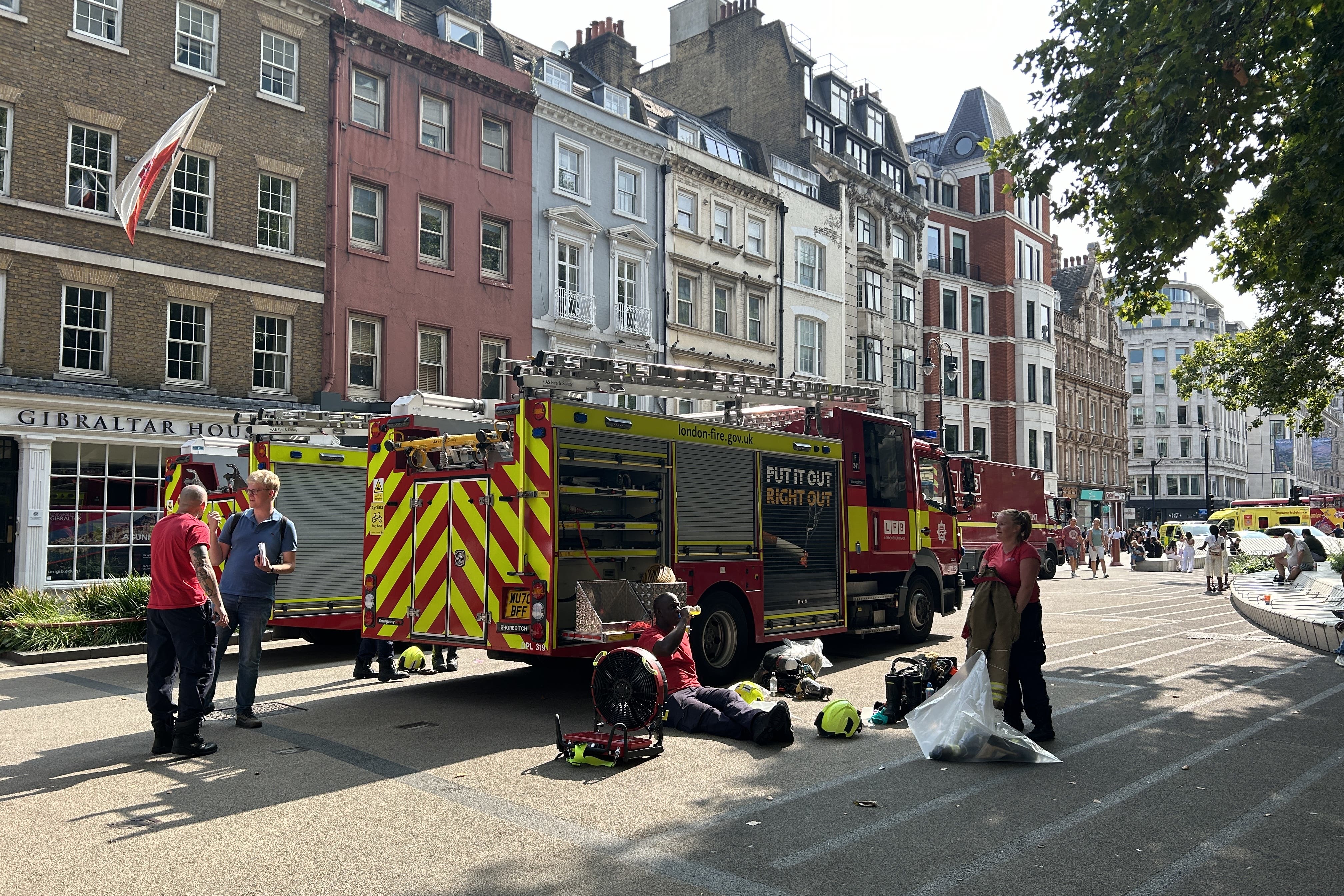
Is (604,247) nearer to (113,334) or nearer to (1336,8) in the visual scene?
(113,334)

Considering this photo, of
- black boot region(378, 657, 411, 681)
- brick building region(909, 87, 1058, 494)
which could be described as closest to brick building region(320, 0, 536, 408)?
black boot region(378, 657, 411, 681)

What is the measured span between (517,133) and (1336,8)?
835 inches

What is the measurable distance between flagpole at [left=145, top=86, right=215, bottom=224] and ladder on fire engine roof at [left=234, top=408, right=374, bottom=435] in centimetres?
587

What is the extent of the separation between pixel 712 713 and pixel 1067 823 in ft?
9.80

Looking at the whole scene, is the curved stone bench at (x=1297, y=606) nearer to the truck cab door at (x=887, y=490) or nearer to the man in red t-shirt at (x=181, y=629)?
the truck cab door at (x=887, y=490)

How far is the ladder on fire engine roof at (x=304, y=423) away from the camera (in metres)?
13.1

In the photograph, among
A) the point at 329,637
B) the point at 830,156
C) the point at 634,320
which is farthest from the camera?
the point at 830,156

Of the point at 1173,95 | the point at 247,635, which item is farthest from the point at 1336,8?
the point at 247,635

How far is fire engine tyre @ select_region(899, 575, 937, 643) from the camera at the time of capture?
45.8 feet

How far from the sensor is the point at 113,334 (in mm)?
19156

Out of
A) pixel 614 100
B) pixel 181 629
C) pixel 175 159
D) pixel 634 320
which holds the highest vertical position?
pixel 614 100

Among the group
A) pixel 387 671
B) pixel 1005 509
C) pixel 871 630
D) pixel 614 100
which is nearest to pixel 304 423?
pixel 387 671

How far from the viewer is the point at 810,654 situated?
1073 cm

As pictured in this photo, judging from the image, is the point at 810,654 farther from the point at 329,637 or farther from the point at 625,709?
the point at 329,637
